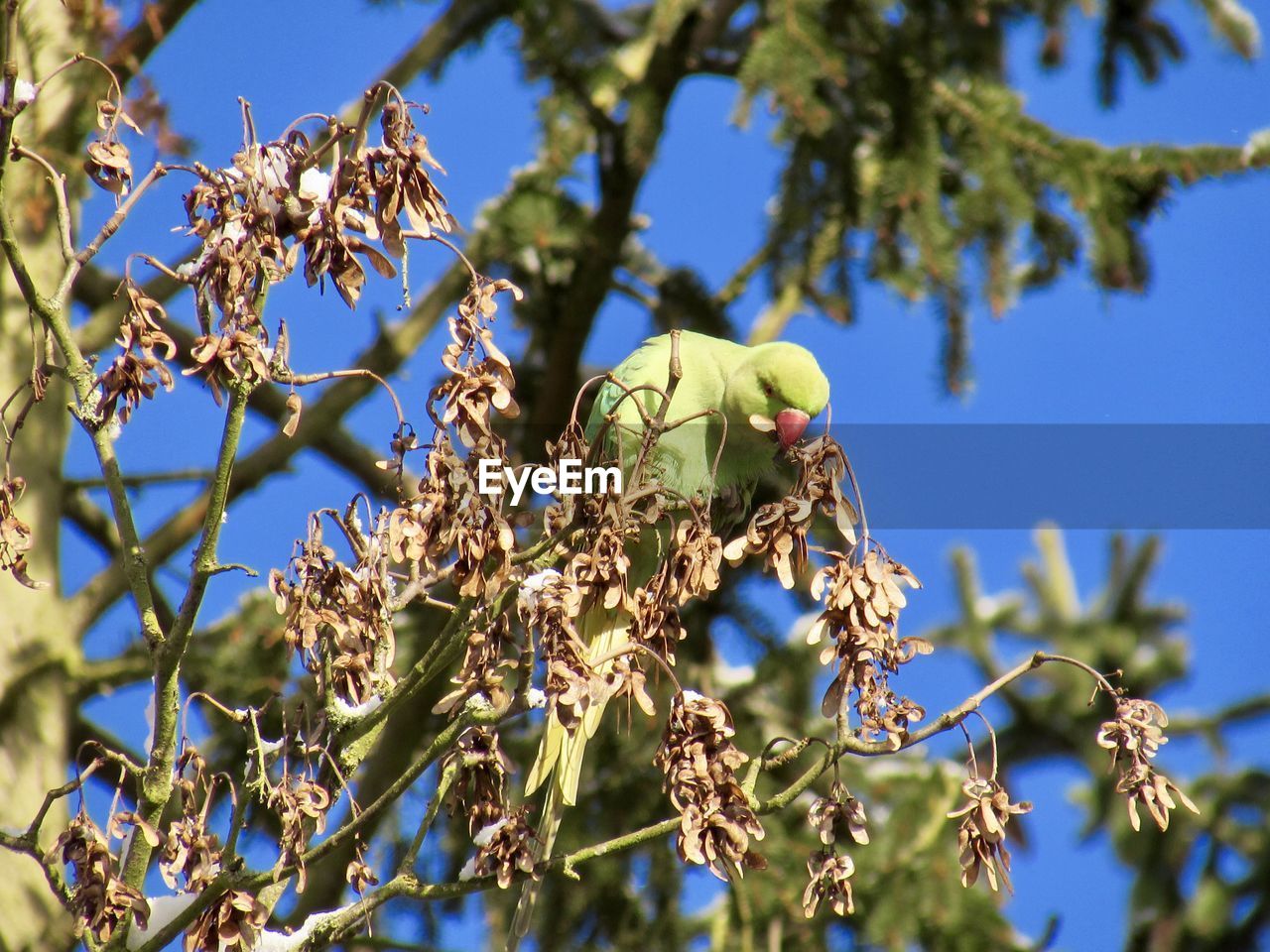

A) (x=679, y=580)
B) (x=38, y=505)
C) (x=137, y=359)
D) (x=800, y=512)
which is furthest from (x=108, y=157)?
(x=38, y=505)

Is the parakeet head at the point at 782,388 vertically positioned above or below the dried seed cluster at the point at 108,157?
above

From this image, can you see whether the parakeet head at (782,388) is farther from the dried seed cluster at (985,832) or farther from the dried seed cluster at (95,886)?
the dried seed cluster at (95,886)

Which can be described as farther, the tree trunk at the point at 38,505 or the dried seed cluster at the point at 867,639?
the tree trunk at the point at 38,505

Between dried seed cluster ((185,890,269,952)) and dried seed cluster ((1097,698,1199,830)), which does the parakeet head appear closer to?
dried seed cluster ((1097,698,1199,830))

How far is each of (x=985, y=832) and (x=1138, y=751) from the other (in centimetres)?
27

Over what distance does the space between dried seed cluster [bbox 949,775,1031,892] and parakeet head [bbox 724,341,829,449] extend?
182cm

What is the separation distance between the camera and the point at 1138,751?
2068mm

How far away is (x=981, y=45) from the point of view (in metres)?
6.23

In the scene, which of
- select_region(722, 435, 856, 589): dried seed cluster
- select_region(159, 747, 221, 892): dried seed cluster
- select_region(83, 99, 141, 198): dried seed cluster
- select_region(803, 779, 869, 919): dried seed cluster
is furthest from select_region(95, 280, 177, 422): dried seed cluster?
select_region(803, 779, 869, 919): dried seed cluster

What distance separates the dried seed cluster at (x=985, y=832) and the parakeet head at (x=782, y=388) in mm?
1821

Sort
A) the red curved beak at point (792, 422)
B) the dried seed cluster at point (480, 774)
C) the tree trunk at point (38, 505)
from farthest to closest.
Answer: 1. the tree trunk at point (38, 505)
2. the red curved beak at point (792, 422)
3. the dried seed cluster at point (480, 774)

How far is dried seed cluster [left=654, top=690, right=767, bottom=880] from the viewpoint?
1.98 metres

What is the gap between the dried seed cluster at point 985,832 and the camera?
6.84ft

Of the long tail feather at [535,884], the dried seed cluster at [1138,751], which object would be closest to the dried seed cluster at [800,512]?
the dried seed cluster at [1138,751]
